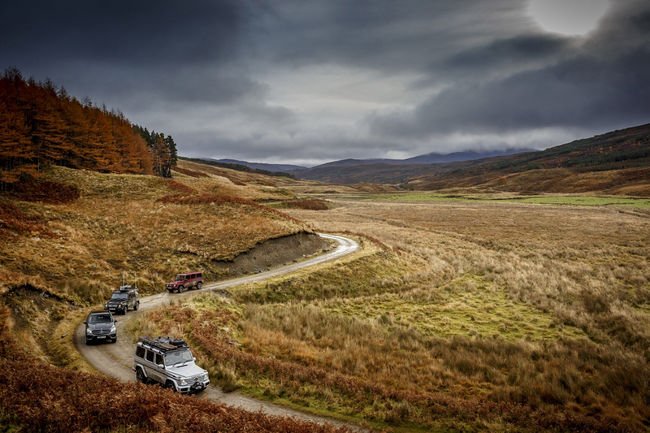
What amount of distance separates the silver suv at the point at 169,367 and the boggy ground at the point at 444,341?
4.37 feet

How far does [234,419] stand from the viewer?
10.1 metres

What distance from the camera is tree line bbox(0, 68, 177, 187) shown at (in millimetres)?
51469

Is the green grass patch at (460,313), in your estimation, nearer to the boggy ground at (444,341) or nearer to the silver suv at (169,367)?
the boggy ground at (444,341)

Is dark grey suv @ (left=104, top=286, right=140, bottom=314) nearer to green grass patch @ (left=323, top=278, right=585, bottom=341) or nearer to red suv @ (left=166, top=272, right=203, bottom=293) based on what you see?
red suv @ (left=166, top=272, right=203, bottom=293)

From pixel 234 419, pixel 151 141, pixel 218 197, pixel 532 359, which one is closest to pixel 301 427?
pixel 234 419

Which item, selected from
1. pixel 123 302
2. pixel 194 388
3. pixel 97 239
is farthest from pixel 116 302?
pixel 97 239

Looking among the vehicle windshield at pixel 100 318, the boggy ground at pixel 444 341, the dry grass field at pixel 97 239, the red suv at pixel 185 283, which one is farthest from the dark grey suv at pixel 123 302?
the vehicle windshield at pixel 100 318

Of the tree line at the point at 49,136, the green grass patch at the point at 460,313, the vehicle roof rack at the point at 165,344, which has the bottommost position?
the green grass patch at the point at 460,313

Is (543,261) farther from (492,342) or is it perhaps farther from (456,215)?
(456,215)

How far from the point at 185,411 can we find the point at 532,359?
16925 millimetres

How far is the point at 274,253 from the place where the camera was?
137ft

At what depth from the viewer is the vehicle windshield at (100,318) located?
19219 millimetres

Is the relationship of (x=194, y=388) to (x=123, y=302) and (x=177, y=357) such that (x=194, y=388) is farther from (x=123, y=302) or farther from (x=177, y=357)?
(x=123, y=302)

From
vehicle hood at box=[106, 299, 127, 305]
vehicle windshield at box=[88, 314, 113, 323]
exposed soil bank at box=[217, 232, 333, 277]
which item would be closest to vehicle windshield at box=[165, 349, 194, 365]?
vehicle windshield at box=[88, 314, 113, 323]
